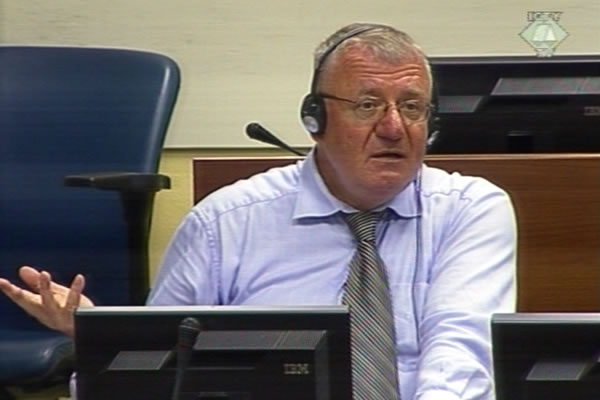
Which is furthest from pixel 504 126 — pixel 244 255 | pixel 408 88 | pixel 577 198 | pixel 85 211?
pixel 85 211

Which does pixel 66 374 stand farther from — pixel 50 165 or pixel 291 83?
pixel 291 83

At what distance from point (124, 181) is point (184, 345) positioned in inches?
45.8

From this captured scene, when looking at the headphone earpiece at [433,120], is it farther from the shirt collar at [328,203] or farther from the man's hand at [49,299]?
the man's hand at [49,299]

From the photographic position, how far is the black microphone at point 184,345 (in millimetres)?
811

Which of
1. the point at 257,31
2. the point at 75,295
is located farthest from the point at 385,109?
the point at 257,31

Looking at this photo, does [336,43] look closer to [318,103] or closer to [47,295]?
[318,103]

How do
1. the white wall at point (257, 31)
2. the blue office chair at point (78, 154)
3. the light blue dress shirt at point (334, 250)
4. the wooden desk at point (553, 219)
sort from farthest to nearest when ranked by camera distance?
the white wall at point (257, 31) < the blue office chair at point (78, 154) < the wooden desk at point (553, 219) < the light blue dress shirt at point (334, 250)

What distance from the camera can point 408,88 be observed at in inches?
55.0

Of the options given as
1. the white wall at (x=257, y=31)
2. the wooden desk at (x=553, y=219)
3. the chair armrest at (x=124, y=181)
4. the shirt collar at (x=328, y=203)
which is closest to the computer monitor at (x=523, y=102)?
the wooden desk at (x=553, y=219)

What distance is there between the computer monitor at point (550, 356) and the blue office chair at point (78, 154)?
1.29 m

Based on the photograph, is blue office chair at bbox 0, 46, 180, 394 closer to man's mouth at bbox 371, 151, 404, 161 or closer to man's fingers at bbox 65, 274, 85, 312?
man's mouth at bbox 371, 151, 404, 161

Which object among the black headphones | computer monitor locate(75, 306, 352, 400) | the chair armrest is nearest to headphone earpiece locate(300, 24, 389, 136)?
the black headphones

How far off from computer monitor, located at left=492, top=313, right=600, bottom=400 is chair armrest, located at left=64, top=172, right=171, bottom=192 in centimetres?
125

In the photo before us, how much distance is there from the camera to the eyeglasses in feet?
4.63
